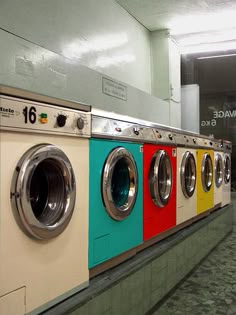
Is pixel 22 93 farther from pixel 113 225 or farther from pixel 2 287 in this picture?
pixel 113 225

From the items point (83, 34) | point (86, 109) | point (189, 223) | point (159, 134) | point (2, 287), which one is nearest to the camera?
point (2, 287)

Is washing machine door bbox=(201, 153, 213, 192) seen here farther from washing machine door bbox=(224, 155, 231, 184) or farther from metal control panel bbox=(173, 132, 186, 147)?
washing machine door bbox=(224, 155, 231, 184)

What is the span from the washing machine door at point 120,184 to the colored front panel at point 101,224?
0.03 metres

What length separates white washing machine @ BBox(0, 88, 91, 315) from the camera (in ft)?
4.58

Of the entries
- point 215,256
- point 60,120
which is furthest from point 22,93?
point 215,256

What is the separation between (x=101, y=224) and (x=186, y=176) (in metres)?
1.86

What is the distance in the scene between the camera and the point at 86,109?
1.89 meters

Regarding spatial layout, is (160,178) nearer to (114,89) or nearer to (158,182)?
(158,182)

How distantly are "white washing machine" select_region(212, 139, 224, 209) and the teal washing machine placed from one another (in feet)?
7.87

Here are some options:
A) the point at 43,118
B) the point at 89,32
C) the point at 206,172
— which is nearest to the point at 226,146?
the point at 206,172

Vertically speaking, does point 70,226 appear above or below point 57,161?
below

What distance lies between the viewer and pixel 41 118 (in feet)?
5.09

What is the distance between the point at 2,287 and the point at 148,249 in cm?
148

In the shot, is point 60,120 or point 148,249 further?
point 148,249
